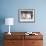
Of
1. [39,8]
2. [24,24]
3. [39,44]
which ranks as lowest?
[39,44]

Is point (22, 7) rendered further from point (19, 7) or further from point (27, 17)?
point (27, 17)

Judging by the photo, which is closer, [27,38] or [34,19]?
[27,38]

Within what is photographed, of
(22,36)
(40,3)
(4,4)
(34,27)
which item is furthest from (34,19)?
(4,4)

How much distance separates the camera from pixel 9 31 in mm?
4328

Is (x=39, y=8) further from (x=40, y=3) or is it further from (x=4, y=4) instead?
(x=4, y=4)

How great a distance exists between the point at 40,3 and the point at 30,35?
1231mm

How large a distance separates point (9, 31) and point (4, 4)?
3.11 feet

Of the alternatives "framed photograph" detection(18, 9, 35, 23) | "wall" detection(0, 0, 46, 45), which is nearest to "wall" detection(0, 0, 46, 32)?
"wall" detection(0, 0, 46, 45)

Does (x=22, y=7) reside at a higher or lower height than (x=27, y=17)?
higher

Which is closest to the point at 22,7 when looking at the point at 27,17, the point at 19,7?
the point at 19,7

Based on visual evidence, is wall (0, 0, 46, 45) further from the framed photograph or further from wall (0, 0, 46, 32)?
the framed photograph

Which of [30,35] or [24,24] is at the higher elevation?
[24,24]

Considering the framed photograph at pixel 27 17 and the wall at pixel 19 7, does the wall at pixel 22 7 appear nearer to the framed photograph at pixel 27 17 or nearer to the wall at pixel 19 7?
the wall at pixel 19 7

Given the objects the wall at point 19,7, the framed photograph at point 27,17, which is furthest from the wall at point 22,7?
the framed photograph at point 27,17
